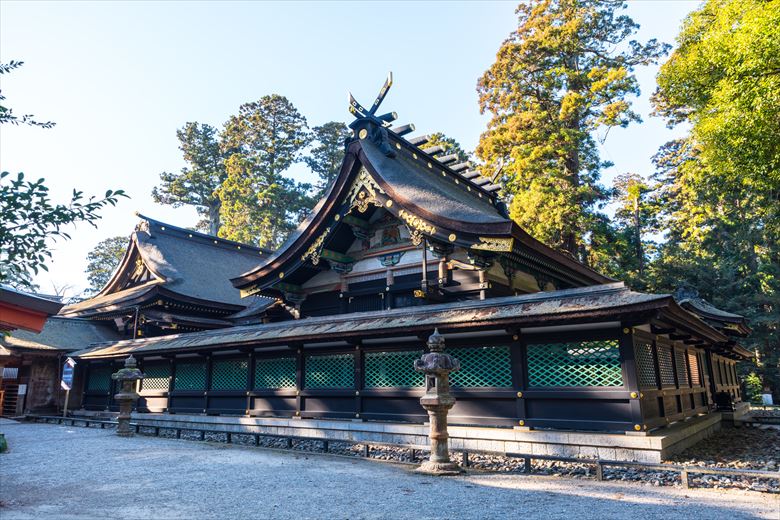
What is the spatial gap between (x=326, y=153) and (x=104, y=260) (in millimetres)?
33748

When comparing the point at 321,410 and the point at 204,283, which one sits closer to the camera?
the point at 321,410

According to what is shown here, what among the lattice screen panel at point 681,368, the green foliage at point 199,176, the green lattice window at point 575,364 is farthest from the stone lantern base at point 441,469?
the green foliage at point 199,176

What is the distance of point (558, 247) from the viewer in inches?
1102

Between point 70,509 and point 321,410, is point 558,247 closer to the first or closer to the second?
point 321,410

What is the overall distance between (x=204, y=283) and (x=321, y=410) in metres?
14.0

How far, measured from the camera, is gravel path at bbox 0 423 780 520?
6062 millimetres

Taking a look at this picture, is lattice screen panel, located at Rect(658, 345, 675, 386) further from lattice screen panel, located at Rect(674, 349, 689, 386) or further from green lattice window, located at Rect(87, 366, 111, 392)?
green lattice window, located at Rect(87, 366, 111, 392)

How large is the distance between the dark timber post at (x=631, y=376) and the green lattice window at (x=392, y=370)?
433 cm

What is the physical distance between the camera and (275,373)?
14102mm

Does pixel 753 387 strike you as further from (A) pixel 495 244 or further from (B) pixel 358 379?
(B) pixel 358 379

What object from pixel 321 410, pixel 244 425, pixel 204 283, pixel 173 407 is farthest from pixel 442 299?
pixel 204 283

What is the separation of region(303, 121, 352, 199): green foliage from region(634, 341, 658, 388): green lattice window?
139 ft

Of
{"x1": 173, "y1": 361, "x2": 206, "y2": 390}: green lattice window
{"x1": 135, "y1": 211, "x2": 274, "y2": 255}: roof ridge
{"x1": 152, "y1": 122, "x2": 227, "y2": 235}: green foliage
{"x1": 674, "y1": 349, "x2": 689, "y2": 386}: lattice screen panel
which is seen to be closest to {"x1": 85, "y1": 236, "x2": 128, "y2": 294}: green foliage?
{"x1": 152, "y1": 122, "x2": 227, "y2": 235}: green foliage

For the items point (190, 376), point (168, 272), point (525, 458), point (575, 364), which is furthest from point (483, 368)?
point (168, 272)
